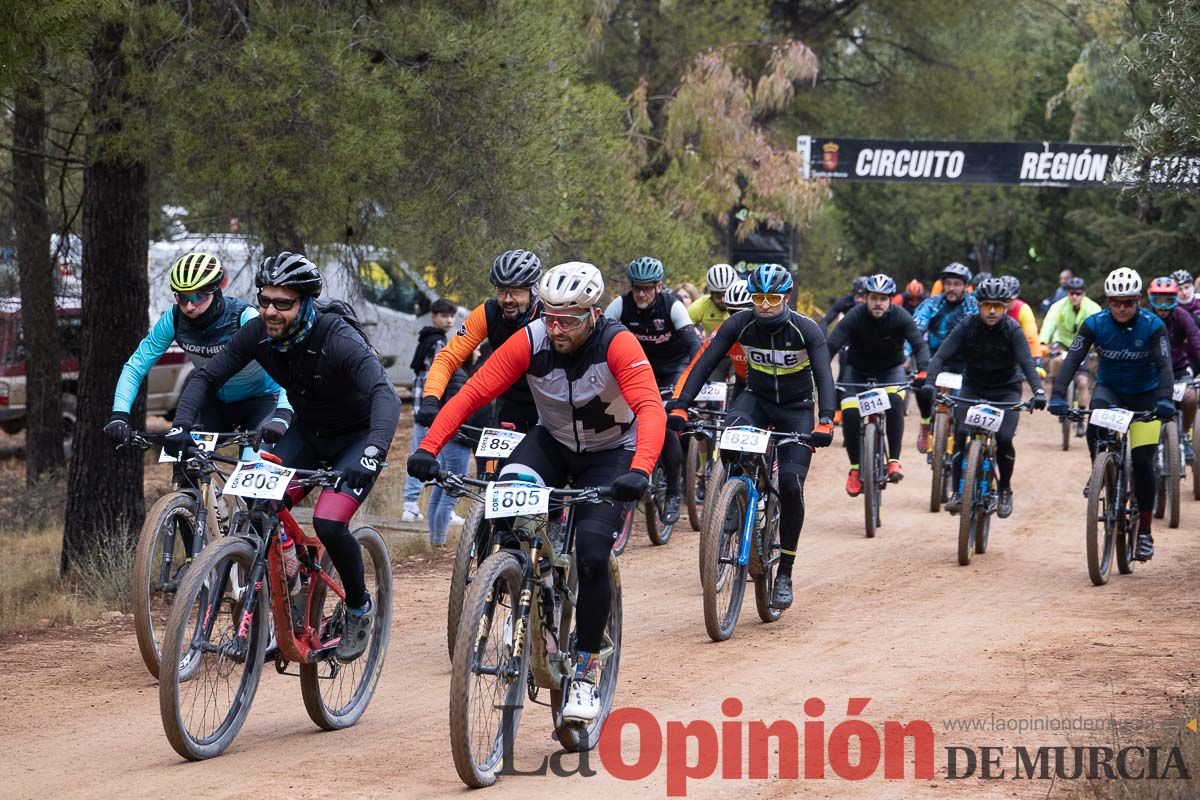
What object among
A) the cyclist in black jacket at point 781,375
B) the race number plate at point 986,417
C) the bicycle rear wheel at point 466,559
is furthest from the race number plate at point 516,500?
the race number plate at point 986,417

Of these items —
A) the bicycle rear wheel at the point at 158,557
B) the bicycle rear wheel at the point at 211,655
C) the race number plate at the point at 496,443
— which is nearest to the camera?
the bicycle rear wheel at the point at 211,655

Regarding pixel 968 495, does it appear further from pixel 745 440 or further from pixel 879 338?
pixel 745 440

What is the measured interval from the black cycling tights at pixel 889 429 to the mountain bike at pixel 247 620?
717 centimetres

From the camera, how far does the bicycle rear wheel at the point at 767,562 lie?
9.59 metres

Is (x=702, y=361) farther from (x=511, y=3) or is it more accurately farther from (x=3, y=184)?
(x=3, y=184)

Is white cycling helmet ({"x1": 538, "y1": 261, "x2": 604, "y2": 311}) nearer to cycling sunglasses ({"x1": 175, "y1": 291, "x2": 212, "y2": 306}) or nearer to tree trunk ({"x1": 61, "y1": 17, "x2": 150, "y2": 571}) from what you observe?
cycling sunglasses ({"x1": 175, "y1": 291, "x2": 212, "y2": 306})

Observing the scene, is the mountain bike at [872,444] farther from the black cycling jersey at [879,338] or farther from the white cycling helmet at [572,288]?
the white cycling helmet at [572,288]

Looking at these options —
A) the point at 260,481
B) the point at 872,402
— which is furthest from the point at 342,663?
the point at 872,402

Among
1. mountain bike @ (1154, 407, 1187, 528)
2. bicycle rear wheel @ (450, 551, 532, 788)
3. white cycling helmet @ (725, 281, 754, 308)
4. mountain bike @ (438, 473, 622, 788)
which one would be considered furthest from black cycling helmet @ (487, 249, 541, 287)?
mountain bike @ (1154, 407, 1187, 528)

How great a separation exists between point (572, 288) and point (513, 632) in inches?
55.9

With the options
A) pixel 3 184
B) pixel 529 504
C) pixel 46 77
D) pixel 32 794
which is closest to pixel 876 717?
pixel 529 504

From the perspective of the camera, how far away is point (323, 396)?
7242 mm

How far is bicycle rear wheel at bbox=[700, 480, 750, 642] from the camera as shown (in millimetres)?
9055

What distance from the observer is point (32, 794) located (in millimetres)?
6312
